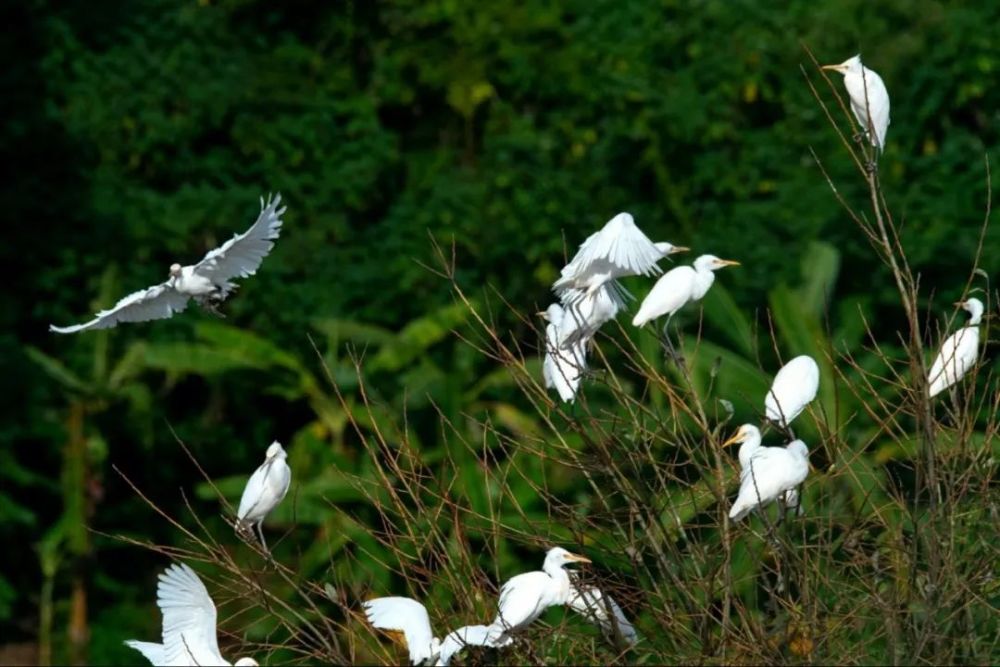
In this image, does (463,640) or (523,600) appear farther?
(523,600)

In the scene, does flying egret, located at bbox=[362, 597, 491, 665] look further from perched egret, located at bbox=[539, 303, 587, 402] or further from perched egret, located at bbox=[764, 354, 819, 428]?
perched egret, located at bbox=[764, 354, 819, 428]

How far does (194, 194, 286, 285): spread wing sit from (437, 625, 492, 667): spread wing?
1.31m

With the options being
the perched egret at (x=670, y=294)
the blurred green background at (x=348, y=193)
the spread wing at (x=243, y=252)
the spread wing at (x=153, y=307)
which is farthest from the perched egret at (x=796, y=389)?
the blurred green background at (x=348, y=193)

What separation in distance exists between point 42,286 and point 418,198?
198cm

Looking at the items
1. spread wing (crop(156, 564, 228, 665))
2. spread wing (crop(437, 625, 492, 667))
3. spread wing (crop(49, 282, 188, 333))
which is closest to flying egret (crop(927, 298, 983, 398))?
spread wing (crop(437, 625, 492, 667))

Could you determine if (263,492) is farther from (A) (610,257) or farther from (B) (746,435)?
(B) (746,435)

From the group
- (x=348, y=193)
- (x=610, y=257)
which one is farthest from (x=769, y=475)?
(x=348, y=193)

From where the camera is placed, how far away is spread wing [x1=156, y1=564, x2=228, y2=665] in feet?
12.0

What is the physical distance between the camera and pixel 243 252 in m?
4.73

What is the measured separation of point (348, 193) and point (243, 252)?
4765 millimetres

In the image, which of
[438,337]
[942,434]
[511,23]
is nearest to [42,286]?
[438,337]

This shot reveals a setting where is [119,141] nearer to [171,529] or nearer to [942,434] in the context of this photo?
[171,529]

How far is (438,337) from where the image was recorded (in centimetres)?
882

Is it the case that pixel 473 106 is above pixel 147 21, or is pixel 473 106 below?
below
